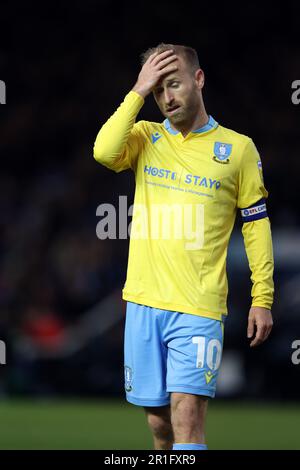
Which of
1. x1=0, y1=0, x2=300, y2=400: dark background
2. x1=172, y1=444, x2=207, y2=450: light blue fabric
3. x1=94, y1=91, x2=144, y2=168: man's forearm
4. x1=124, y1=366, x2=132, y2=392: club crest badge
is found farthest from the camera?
x1=0, y1=0, x2=300, y2=400: dark background

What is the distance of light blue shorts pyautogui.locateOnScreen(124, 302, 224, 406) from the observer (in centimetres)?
640

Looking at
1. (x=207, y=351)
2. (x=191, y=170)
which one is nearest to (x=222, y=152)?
(x=191, y=170)

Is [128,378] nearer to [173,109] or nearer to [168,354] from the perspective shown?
[168,354]

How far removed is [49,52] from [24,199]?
7.14 feet

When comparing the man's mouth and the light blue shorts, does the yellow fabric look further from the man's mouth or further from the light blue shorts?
the man's mouth

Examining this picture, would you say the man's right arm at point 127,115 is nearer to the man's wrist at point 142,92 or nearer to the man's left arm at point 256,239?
the man's wrist at point 142,92

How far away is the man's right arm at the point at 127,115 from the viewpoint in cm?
647

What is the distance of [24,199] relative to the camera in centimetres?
1761

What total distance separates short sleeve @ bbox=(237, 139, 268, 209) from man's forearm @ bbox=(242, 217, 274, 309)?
123 millimetres

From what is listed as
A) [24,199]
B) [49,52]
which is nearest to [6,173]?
[24,199]

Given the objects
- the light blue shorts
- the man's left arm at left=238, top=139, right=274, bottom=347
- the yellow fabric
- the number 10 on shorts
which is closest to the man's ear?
the yellow fabric

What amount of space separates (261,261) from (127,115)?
1.04 metres

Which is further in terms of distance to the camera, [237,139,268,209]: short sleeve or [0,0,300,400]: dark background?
[0,0,300,400]: dark background
